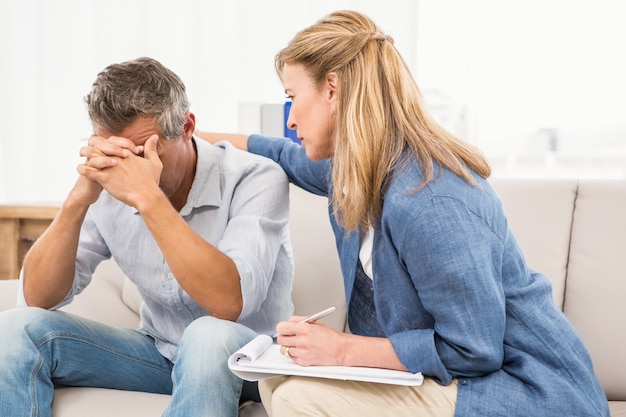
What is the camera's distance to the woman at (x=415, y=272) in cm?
122

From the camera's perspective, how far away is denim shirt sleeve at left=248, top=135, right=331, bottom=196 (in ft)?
5.66

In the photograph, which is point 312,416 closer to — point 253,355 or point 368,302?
point 253,355

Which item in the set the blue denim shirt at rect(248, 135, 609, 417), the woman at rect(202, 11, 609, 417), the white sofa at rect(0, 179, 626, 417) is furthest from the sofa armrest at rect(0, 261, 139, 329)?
the blue denim shirt at rect(248, 135, 609, 417)

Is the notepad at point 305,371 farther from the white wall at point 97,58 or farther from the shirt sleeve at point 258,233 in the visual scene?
the white wall at point 97,58

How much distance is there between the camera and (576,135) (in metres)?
2.78

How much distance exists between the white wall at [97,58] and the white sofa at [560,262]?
102 cm

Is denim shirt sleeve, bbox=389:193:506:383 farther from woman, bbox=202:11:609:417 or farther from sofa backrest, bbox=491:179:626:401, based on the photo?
sofa backrest, bbox=491:179:626:401

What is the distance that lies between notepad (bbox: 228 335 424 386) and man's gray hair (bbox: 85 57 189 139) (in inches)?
22.3

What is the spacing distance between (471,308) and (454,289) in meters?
0.04

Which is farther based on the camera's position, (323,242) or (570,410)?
(323,242)

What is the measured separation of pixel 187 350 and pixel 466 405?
1.54 feet

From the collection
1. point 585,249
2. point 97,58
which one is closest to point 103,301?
point 585,249

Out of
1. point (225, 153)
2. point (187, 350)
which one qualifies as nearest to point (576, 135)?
point (225, 153)

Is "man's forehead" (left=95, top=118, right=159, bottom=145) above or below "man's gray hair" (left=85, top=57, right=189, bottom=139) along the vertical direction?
below
